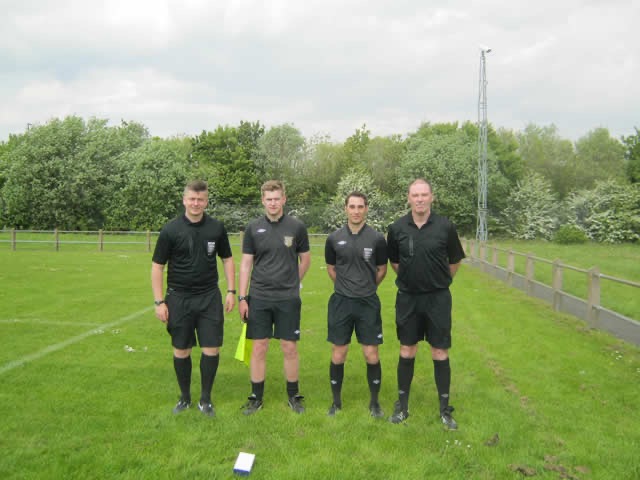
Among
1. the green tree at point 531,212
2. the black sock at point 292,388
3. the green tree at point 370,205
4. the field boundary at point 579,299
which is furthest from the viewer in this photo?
the green tree at point 531,212

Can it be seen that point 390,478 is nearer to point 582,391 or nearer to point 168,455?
point 168,455

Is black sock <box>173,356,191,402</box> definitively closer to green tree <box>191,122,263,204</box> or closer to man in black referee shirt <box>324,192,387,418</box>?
man in black referee shirt <box>324,192,387,418</box>

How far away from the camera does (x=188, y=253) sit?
4.47 meters

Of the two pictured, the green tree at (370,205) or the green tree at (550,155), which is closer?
the green tree at (370,205)

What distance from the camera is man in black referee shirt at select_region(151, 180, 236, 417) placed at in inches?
176

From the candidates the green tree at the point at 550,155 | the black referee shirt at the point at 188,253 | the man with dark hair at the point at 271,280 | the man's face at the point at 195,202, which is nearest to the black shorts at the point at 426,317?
the man with dark hair at the point at 271,280

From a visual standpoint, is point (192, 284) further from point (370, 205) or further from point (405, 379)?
point (370, 205)

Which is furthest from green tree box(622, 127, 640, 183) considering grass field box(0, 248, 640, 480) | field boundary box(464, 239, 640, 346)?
grass field box(0, 248, 640, 480)

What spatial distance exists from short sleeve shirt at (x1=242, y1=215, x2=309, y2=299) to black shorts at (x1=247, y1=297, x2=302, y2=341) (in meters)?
0.06

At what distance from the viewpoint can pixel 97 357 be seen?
249 inches

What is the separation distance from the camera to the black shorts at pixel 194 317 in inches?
178

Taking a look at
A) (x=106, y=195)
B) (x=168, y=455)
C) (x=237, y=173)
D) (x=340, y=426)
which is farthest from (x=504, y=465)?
(x=237, y=173)

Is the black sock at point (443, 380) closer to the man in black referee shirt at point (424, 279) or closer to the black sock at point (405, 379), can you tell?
the man in black referee shirt at point (424, 279)

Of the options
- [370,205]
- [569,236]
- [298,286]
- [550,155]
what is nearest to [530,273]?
[298,286]
